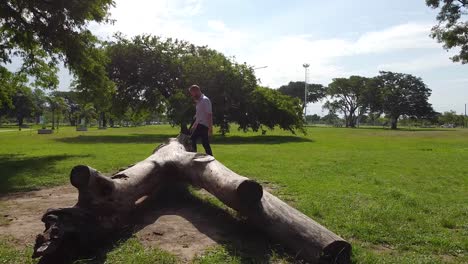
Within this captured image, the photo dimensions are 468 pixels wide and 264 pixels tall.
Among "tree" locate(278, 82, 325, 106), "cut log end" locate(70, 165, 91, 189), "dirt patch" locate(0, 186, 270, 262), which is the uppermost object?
"tree" locate(278, 82, 325, 106)

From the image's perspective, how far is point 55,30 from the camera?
14.6m

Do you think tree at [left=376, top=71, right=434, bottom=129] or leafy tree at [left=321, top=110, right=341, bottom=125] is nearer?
tree at [left=376, top=71, right=434, bottom=129]

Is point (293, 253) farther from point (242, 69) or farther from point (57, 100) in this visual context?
point (57, 100)

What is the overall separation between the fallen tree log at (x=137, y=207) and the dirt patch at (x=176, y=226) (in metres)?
0.24

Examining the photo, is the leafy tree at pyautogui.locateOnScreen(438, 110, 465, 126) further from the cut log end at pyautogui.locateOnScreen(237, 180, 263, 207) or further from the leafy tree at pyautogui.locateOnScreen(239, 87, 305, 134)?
the cut log end at pyautogui.locateOnScreen(237, 180, 263, 207)

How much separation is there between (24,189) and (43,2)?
27.1 ft

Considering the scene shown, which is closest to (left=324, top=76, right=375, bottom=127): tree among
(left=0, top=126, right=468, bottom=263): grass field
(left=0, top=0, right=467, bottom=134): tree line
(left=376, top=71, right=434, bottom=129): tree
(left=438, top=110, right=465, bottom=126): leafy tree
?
(left=376, top=71, right=434, bottom=129): tree

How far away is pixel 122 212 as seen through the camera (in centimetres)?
505

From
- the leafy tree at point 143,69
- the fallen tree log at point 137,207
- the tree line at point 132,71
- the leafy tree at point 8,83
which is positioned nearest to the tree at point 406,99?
the tree line at point 132,71

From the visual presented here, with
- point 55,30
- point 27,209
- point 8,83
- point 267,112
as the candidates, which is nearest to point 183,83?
point 267,112

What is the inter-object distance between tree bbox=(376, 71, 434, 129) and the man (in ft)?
243

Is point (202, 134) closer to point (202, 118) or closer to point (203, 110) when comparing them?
point (202, 118)

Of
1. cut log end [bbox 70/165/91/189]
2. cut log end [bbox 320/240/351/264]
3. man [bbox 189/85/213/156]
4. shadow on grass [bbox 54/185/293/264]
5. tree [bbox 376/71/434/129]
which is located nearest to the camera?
cut log end [bbox 320/240/351/264]

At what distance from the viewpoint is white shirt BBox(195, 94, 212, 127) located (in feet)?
29.2
